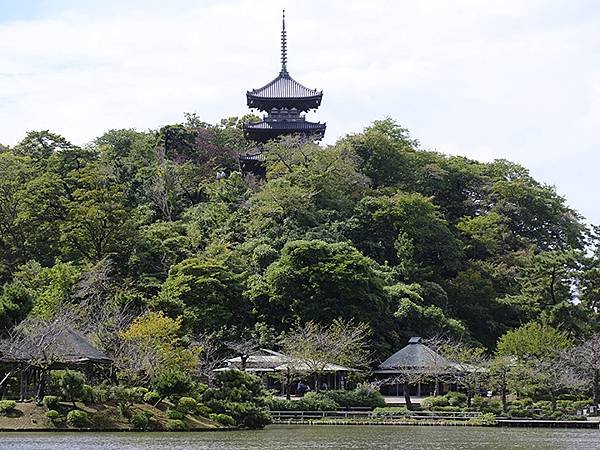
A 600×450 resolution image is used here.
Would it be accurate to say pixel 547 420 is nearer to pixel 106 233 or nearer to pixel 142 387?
pixel 142 387

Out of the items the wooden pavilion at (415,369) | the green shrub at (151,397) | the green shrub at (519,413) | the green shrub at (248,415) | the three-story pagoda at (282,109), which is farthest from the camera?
the three-story pagoda at (282,109)

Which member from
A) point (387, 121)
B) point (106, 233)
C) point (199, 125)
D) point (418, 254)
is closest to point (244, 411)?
point (106, 233)

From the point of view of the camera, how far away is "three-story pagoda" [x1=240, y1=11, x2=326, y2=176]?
248 feet

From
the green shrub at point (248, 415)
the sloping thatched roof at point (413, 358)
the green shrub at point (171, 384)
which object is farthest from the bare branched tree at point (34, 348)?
the sloping thatched roof at point (413, 358)

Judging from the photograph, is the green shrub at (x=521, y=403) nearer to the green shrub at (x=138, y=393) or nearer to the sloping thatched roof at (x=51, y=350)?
the green shrub at (x=138, y=393)

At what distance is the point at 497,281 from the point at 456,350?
482 inches

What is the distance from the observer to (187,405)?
38.8m

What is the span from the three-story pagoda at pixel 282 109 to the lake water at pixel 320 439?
37.4 m

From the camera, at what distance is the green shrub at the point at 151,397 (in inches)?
1529

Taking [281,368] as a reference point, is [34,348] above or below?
above

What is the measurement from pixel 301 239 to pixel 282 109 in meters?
20.0

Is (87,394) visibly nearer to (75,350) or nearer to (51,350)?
(51,350)

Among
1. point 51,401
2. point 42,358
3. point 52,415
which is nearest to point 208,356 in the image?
point 42,358

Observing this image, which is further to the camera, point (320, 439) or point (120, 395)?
point (120, 395)
